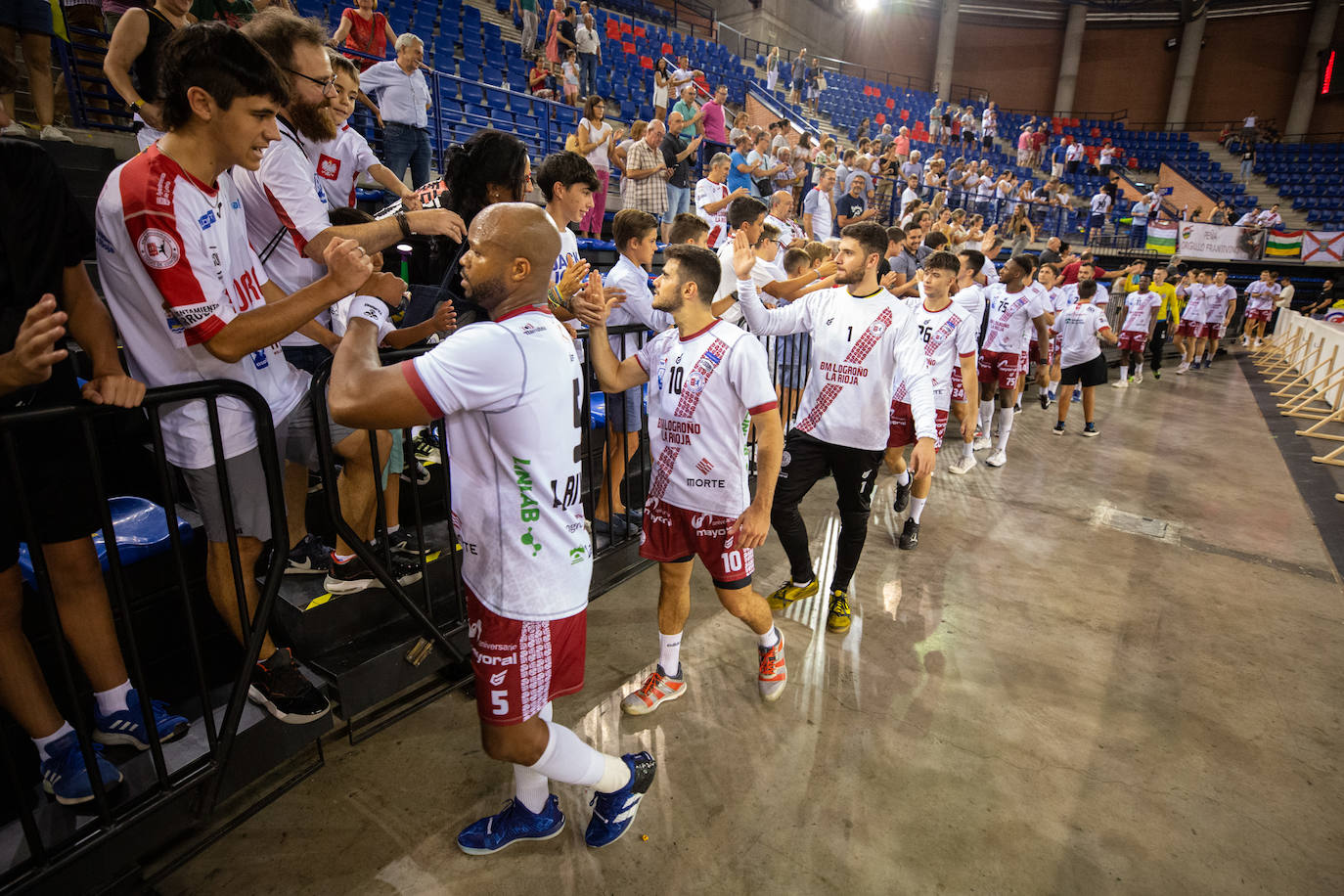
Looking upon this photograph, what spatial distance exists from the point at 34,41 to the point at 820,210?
8.47 metres

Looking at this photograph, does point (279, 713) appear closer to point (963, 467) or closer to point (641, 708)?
point (641, 708)

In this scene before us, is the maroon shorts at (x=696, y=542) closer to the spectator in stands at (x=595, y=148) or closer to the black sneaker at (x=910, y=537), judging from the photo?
the black sneaker at (x=910, y=537)

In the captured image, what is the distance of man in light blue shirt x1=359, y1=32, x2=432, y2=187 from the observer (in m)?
5.69

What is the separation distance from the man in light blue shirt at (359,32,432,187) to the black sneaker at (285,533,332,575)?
4501mm

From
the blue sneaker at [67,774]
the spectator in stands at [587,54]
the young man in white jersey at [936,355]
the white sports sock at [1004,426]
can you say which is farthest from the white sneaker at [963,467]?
the spectator in stands at [587,54]

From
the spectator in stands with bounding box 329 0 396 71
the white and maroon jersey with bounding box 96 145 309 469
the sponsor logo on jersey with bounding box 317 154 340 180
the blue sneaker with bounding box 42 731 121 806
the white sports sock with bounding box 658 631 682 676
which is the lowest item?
the white sports sock with bounding box 658 631 682 676

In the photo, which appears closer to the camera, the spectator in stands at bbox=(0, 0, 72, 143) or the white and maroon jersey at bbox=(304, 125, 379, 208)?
the white and maroon jersey at bbox=(304, 125, 379, 208)

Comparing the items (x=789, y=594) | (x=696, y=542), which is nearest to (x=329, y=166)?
(x=696, y=542)

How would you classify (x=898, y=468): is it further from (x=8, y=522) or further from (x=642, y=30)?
(x=642, y=30)

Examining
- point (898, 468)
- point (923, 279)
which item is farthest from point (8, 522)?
point (923, 279)

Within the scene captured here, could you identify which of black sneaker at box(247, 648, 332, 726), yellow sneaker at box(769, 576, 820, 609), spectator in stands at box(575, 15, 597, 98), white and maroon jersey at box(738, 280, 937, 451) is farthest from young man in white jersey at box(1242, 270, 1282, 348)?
black sneaker at box(247, 648, 332, 726)

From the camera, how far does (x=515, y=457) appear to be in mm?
1773

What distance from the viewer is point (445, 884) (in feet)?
6.95

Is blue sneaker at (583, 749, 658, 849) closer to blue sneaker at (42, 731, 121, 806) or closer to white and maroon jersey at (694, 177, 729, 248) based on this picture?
blue sneaker at (42, 731, 121, 806)
